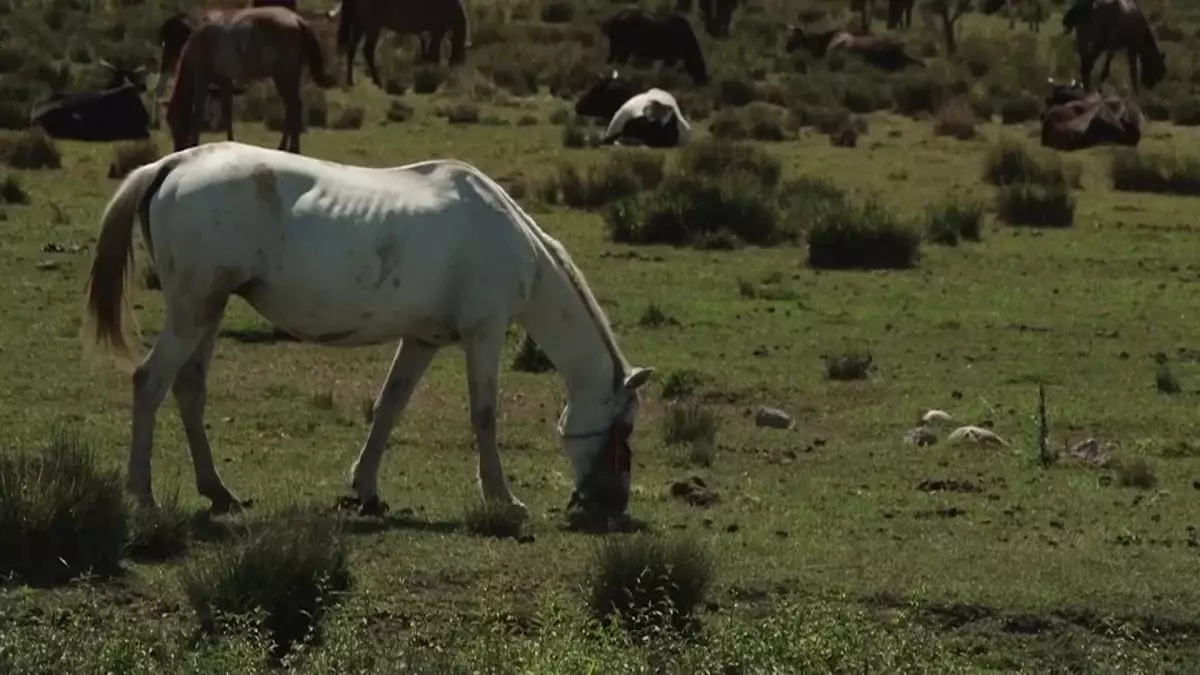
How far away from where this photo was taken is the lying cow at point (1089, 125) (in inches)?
1213

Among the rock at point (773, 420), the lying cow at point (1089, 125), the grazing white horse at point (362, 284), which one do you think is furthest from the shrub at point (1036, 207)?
the grazing white horse at point (362, 284)

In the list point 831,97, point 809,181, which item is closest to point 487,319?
point 809,181

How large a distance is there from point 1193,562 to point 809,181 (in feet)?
47.8

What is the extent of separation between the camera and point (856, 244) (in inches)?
841

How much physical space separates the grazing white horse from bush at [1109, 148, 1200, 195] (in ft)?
54.7

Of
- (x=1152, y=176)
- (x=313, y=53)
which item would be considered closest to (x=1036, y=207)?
(x=1152, y=176)

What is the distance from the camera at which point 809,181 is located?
25.2 meters

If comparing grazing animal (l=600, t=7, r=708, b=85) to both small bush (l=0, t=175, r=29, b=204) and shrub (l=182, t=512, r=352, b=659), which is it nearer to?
small bush (l=0, t=175, r=29, b=204)

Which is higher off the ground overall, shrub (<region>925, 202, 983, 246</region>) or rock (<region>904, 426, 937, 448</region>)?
rock (<region>904, 426, 937, 448</region>)

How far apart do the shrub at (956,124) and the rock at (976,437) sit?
1832cm

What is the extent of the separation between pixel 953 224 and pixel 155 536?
14.3 meters

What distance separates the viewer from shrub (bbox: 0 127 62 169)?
25500 mm

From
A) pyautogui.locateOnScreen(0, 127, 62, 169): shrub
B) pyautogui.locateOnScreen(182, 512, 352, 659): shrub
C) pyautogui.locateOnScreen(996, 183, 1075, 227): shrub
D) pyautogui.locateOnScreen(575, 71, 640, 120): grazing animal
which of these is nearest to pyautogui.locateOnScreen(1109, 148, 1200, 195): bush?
pyautogui.locateOnScreen(996, 183, 1075, 227): shrub

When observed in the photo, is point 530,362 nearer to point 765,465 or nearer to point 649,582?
point 765,465
